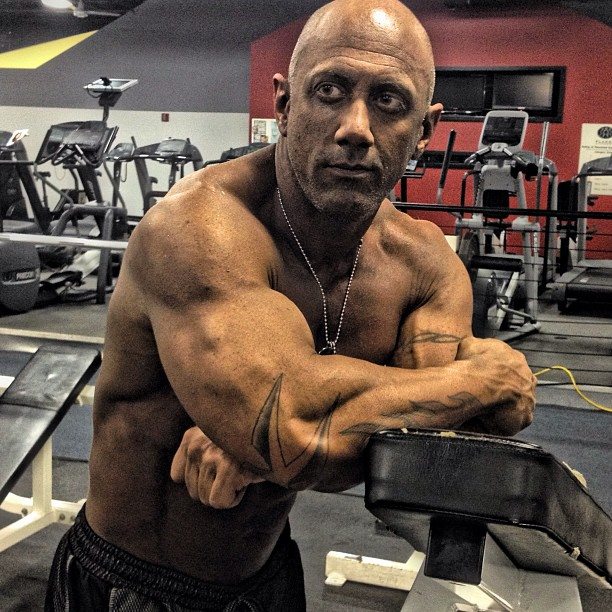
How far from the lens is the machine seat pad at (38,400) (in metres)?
2.45

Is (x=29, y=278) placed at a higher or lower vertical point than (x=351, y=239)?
lower

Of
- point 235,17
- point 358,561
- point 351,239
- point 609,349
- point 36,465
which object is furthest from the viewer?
point 235,17

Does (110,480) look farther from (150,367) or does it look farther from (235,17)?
(235,17)

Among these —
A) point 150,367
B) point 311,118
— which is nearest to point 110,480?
point 150,367

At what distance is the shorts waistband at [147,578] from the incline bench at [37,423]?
1028 mm

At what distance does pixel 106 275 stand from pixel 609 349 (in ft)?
12.9

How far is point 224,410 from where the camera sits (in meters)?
1.02

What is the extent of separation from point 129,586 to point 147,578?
0.03m

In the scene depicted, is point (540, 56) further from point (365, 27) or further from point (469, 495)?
point (469, 495)

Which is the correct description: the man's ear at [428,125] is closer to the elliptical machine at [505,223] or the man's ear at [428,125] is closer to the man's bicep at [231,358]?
the man's bicep at [231,358]

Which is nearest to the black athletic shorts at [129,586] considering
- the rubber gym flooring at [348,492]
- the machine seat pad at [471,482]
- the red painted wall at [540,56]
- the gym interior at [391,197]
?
the gym interior at [391,197]

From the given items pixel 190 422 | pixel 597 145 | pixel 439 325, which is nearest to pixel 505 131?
pixel 597 145

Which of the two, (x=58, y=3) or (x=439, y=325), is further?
(x=58, y=3)

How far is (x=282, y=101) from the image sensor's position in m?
1.27
